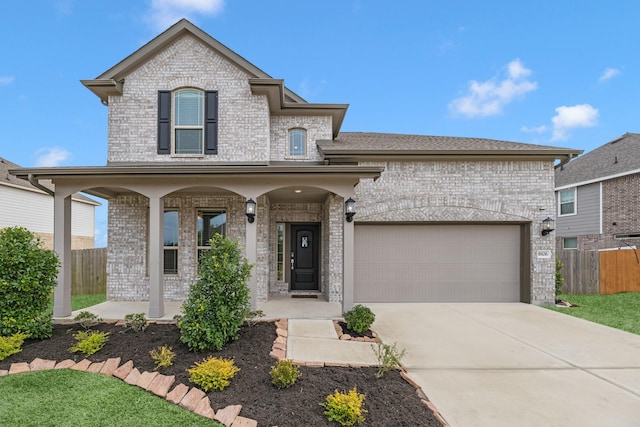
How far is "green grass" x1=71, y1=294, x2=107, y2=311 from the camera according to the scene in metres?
8.35

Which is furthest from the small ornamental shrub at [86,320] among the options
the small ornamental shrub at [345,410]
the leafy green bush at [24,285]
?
the small ornamental shrub at [345,410]

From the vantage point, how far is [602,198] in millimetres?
15320

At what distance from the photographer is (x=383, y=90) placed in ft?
56.0

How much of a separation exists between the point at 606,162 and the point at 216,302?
19380 mm

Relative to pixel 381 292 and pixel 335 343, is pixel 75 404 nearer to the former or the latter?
pixel 335 343

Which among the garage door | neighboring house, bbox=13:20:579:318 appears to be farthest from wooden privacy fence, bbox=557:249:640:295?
the garage door

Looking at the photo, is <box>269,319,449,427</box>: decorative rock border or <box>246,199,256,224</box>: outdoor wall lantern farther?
<box>246,199,256,224</box>: outdoor wall lantern

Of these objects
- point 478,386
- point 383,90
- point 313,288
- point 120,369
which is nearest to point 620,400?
point 478,386

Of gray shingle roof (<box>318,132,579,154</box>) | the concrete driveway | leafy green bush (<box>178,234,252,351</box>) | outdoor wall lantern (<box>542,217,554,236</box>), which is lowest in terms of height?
the concrete driveway

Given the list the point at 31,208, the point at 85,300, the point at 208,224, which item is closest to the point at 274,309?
the point at 208,224

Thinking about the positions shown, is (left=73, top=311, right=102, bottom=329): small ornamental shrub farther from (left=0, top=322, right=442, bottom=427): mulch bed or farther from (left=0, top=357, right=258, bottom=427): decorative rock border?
(left=0, top=357, right=258, bottom=427): decorative rock border

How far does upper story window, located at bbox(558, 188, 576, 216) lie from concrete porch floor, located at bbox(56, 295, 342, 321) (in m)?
15.3

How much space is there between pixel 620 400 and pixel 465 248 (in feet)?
18.0

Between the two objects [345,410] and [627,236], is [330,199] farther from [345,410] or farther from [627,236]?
[627,236]
